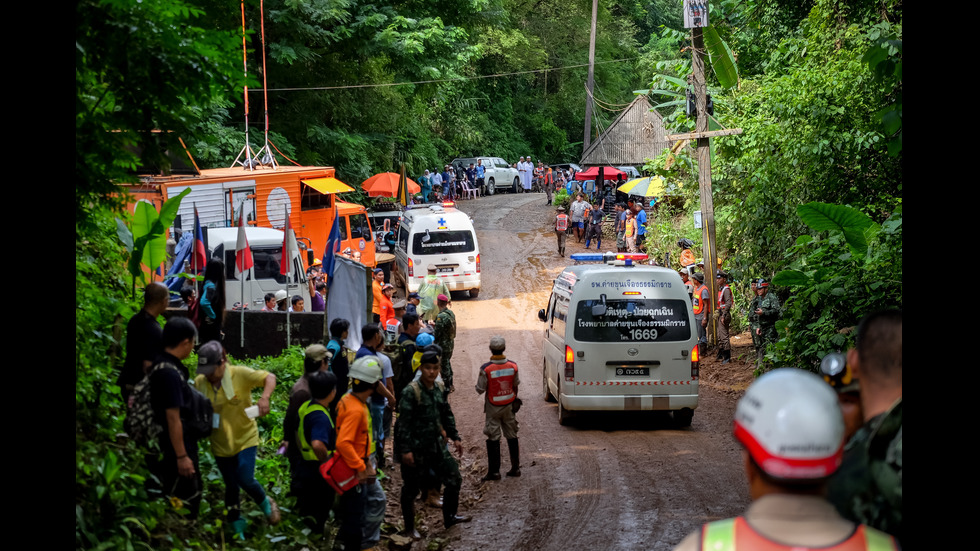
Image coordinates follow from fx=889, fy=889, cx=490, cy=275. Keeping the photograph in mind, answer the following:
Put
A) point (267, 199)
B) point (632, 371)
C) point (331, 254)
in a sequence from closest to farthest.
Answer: point (632, 371) → point (331, 254) → point (267, 199)

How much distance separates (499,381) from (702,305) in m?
8.94

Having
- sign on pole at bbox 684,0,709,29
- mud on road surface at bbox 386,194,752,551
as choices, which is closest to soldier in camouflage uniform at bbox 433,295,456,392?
mud on road surface at bbox 386,194,752,551

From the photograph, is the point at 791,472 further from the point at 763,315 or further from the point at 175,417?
the point at 763,315

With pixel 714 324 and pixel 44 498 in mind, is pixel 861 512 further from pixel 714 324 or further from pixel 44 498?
pixel 714 324

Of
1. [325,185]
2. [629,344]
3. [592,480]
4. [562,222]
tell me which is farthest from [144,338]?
[562,222]

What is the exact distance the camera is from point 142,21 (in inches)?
244

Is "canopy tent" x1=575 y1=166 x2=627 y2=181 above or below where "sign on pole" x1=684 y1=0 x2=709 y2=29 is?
below

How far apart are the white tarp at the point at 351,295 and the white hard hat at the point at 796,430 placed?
10428mm

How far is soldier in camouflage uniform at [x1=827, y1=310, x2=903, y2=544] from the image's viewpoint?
3625 mm

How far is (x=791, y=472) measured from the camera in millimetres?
2484

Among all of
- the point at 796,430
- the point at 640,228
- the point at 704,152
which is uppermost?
the point at 704,152

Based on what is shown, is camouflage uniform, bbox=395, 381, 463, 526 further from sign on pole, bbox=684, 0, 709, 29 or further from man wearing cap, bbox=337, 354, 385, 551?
sign on pole, bbox=684, 0, 709, 29

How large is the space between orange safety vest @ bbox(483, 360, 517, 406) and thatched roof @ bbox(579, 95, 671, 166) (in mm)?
32123

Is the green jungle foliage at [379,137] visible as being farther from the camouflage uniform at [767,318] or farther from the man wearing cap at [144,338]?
the camouflage uniform at [767,318]
